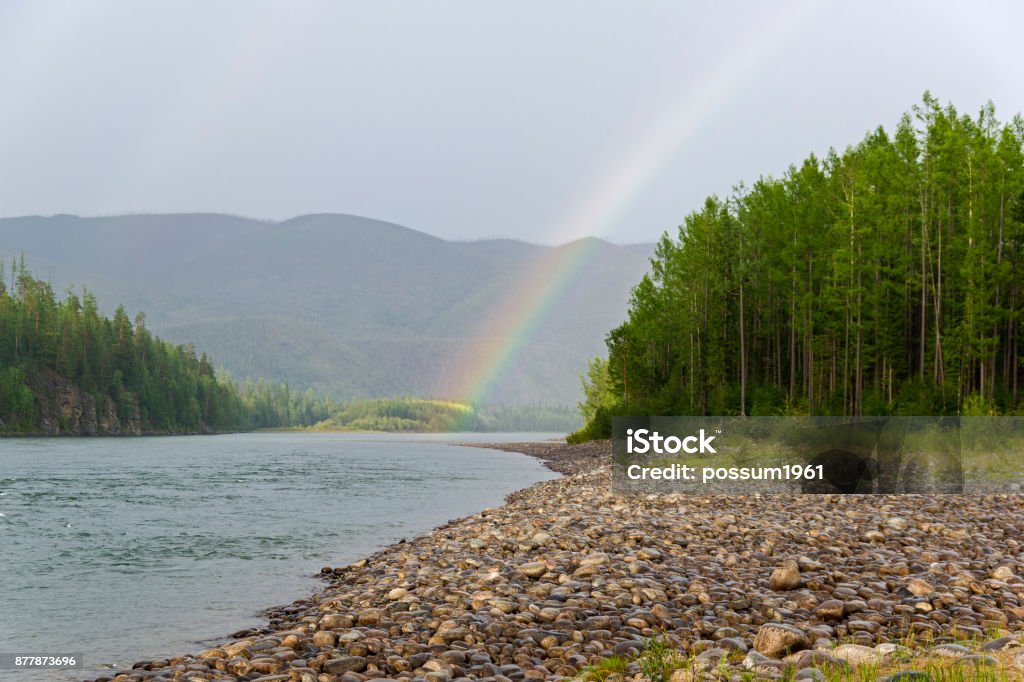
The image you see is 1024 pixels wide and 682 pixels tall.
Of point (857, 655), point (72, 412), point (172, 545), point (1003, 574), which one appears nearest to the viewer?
point (857, 655)

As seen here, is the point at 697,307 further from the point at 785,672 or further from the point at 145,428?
the point at 145,428

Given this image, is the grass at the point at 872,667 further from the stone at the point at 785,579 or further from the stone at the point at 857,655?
the stone at the point at 785,579

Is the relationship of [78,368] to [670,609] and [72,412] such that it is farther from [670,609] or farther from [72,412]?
[670,609]

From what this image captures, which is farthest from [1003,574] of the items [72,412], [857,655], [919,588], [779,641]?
[72,412]

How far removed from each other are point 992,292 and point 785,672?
49.2 metres

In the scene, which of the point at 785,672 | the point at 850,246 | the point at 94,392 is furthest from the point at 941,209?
the point at 94,392

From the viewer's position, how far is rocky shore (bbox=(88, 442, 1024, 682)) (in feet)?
29.2

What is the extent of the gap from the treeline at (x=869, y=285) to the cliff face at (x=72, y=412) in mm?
123199

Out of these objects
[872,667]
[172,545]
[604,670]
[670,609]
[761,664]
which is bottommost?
[172,545]

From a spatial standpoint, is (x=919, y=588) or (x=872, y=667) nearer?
(x=872, y=667)

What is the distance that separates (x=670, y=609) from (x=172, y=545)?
18143mm

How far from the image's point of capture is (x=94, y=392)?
162000mm

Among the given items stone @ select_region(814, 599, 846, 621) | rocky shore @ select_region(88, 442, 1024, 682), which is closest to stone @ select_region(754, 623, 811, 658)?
rocky shore @ select_region(88, 442, 1024, 682)

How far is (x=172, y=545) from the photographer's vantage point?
81.3 ft
